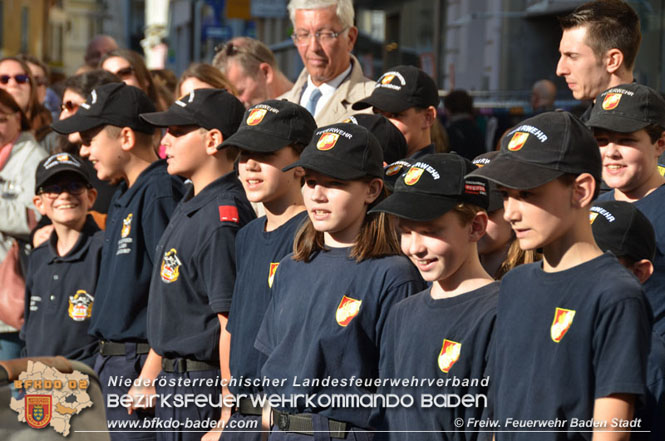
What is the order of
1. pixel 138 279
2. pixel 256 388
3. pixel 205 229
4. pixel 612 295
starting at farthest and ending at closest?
1. pixel 138 279
2. pixel 205 229
3. pixel 256 388
4. pixel 612 295

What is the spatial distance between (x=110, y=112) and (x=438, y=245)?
3045 mm

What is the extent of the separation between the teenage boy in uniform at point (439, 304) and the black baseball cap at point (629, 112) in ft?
2.32

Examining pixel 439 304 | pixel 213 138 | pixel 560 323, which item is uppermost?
pixel 213 138

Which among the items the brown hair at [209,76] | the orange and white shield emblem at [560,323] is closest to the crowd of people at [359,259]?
the orange and white shield emblem at [560,323]

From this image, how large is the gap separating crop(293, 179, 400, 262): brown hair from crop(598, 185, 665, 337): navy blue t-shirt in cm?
101

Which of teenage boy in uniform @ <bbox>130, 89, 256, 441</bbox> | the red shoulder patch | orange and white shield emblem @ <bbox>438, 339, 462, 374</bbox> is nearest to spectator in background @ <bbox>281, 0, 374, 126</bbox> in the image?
teenage boy in uniform @ <bbox>130, 89, 256, 441</bbox>

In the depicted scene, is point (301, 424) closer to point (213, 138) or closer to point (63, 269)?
point (213, 138)

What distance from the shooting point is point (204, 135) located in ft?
18.5

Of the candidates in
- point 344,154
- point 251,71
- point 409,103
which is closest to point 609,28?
point 409,103

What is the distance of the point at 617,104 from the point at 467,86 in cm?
1826

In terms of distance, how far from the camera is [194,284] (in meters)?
5.34

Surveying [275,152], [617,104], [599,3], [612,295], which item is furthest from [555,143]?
[599,3]

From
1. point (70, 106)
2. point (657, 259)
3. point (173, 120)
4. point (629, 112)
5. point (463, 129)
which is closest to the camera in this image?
point (657, 259)

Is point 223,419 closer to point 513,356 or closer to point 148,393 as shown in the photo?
point 148,393
